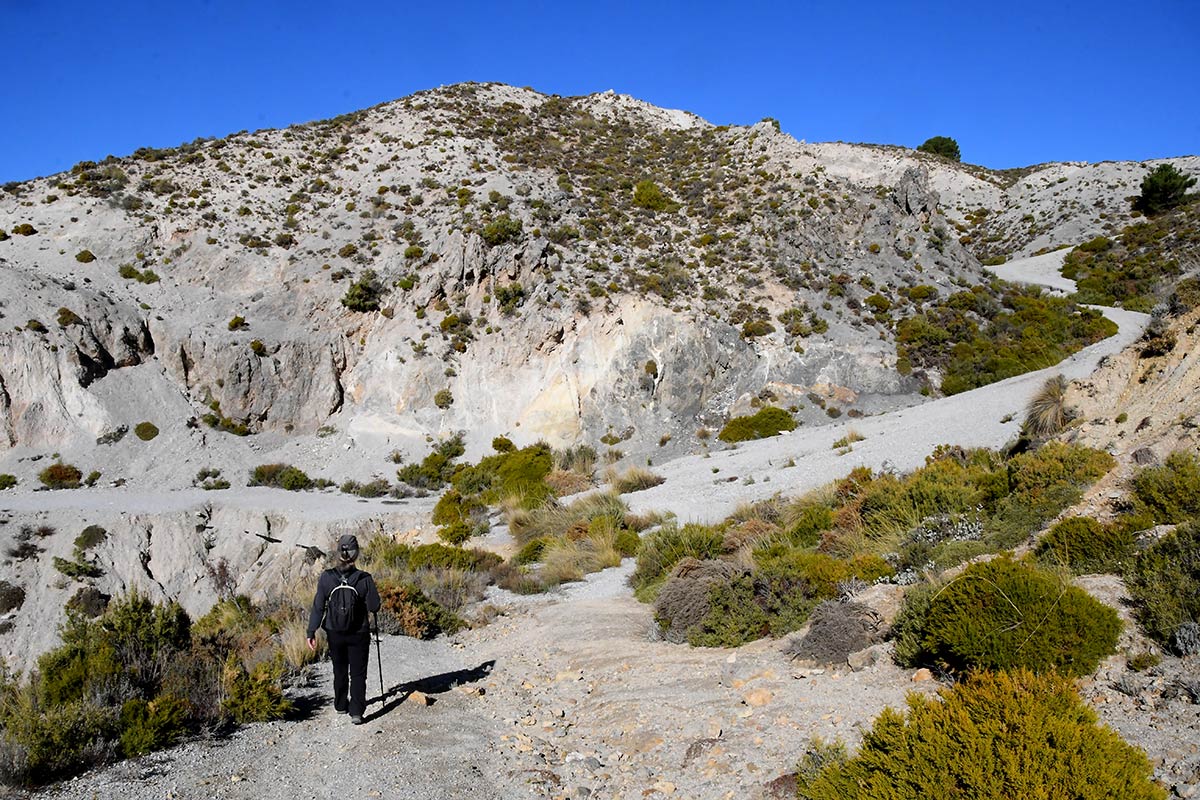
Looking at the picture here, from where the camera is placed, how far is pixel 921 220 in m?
39.3

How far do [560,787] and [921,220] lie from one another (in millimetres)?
40937

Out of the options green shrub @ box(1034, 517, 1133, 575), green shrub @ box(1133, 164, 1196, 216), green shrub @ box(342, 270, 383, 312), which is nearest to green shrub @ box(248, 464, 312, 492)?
green shrub @ box(342, 270, 383, 312)

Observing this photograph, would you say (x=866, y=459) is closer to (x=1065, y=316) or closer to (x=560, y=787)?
(x=560, y=787)

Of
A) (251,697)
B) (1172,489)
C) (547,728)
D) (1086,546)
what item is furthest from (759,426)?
(251,697)

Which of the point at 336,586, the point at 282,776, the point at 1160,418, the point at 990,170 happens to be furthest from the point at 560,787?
the point at 990,170

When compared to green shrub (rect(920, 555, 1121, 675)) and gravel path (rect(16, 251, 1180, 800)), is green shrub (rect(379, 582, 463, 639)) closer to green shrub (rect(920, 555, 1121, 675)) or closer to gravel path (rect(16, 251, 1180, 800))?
gravel path (rect(16, 251, 1180, 800))

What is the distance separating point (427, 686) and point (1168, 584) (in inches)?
265

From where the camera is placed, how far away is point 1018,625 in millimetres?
5211

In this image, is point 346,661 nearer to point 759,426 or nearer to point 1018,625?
point 1018,625

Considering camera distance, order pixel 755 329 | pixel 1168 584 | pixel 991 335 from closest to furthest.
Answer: pixel 1168 584 < pixel 755 329 < pixel 991 335

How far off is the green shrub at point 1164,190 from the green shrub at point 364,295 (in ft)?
182

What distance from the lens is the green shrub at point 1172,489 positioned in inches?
261

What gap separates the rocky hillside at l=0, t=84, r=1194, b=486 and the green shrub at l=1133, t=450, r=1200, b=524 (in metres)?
20.3

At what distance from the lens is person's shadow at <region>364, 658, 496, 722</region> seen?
6428 mm
